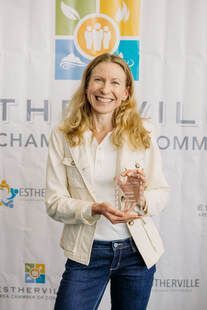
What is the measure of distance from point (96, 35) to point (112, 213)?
1.38m

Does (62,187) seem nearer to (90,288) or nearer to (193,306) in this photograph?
(90,288)

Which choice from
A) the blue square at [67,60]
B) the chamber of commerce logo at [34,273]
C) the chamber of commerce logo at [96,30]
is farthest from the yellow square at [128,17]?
the chamber of commerce logo at [34,273]

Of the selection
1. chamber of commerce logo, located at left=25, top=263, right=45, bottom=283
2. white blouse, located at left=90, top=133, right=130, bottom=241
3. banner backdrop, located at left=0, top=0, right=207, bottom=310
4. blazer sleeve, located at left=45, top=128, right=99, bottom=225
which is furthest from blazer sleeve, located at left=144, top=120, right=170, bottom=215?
chamber of commerce logo, located at left=25, top=263, right=45, bottom=283

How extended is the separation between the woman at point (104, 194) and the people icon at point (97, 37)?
2.73 feet

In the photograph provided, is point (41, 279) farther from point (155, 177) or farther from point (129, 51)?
point (129, 51)

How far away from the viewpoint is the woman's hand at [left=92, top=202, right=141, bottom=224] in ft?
4.74

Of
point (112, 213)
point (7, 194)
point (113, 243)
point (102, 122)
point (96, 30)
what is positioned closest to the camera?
point (112, 213)

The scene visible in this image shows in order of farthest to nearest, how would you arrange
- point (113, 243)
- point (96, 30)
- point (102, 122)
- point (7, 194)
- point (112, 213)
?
point (7, 194) < point (96, 30) < point (102, 122) < point (113, 243) < point (112, 213)

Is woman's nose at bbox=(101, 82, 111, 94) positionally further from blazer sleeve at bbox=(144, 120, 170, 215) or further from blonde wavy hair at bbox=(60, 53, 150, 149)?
blazer sleeve at bbox=(144, 120, 170, 215)

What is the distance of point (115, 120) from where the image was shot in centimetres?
173

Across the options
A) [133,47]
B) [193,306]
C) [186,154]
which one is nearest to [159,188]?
[186,154]

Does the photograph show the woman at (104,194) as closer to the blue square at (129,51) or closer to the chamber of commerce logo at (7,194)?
the blue square at (129,51)

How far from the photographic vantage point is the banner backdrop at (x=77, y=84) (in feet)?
8.11

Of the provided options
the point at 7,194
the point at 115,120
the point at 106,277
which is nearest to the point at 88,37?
the point at 115,120
